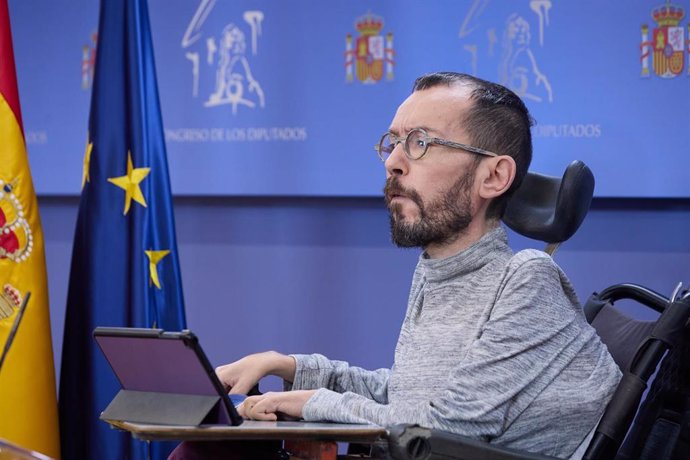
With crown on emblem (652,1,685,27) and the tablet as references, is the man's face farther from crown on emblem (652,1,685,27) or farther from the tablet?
crown on emblem (652,1,685,27)

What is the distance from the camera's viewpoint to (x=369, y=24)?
10.1 ft

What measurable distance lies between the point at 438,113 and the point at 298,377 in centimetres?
61

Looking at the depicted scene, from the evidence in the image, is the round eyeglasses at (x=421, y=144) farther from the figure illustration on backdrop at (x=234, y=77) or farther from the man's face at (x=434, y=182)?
the figure illustration on backdrop at (x=234, y=77)

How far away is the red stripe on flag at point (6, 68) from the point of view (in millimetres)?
2732

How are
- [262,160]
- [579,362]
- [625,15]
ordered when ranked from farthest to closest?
[262,160] < [625,15] < [579,362]

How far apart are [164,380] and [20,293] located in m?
1.27

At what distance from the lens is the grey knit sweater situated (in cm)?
167

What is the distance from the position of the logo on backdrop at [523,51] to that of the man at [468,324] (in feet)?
3.07

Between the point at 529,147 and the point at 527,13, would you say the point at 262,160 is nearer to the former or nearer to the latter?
the point at 527,13

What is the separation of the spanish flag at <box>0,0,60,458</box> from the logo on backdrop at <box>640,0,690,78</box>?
1.78 m

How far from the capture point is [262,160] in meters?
3.16

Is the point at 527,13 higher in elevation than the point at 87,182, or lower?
higher

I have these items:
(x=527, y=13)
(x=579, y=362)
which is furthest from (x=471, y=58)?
(x=579, y=362)

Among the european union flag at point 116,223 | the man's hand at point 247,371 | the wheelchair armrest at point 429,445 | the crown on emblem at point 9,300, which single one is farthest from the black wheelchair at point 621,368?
the crown on emblem at point 9,300
